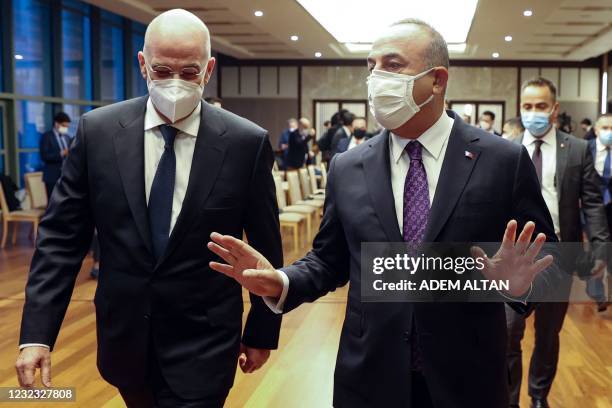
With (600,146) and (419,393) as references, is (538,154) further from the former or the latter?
(600,146)

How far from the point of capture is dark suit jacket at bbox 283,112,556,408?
179cm

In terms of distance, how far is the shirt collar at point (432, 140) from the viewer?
Answer: 1.92m

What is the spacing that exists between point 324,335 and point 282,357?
0.67 metres

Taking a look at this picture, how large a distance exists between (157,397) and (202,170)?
660 millimetres

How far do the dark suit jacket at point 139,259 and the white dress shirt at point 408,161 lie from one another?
36 centimetres

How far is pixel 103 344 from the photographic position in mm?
2184

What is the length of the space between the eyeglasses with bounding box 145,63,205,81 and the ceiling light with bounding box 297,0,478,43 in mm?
10505

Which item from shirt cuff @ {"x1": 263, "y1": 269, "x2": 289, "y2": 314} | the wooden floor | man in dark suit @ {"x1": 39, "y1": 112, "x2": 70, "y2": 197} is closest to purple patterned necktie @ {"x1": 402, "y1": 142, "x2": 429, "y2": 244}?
shirt cuff @ {"x1": 263, "y1": 269, "x2": 289, "y2": 314}

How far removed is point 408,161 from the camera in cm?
194

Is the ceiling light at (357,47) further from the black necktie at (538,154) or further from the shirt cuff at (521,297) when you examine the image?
the shirt cuff at (521,297)

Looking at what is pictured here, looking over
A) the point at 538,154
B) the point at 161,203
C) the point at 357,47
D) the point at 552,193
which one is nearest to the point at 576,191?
the point at 552,193

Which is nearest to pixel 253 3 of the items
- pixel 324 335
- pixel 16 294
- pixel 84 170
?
pixel 16 294

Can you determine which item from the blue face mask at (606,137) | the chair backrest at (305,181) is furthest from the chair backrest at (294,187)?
the blue face mask at (606,137)

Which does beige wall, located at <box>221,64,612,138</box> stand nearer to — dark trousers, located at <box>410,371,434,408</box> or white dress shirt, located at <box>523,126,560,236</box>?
white dress shirt, located at <box>523,126,560,236</box>
